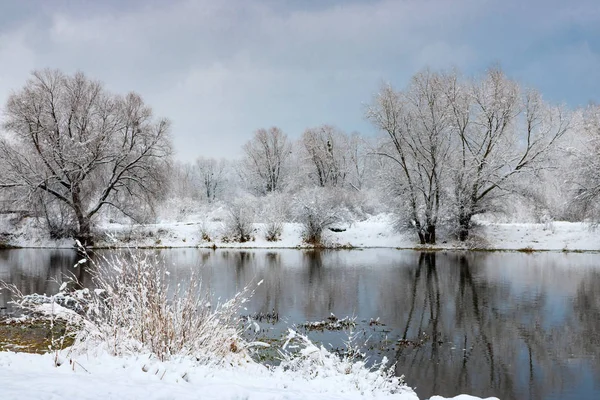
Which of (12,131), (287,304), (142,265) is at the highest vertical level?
(12,131)

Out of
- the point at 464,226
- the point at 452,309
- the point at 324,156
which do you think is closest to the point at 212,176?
the point at 324,156

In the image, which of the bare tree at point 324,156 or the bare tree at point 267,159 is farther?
the bare tree at point 267,159

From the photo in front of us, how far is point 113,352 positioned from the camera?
18.9 feet

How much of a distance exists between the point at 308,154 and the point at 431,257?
95.3ft

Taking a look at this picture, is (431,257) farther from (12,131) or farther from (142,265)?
(12,131)

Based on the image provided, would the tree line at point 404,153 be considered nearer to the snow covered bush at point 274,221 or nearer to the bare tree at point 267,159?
Answer: the snow covered bush at point 274,221

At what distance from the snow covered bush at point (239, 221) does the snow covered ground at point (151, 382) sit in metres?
29.0

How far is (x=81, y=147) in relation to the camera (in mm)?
32156

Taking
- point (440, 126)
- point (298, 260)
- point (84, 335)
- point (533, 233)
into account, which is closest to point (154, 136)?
point (298, 260)

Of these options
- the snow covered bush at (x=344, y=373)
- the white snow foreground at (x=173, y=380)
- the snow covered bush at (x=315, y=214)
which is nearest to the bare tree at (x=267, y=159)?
the snow covered bush at (x=315, y=214)

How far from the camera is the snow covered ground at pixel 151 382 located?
4164mm

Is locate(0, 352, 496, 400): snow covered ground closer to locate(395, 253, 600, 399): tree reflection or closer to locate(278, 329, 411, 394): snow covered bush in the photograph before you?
locate(278, 329, 411, 394): snow covered bush

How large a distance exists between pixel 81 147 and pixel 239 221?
1206 cm

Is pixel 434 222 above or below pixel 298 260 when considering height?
above
